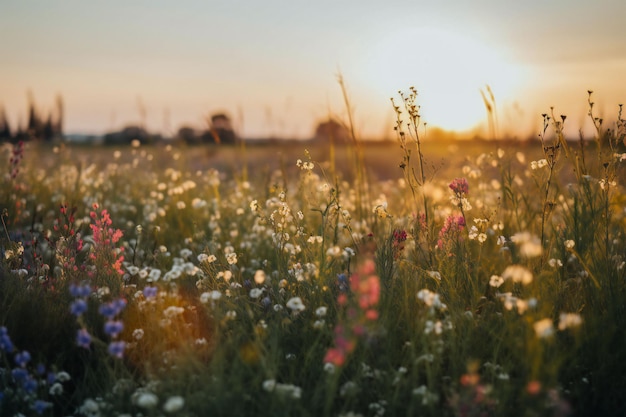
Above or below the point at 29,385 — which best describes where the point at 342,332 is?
above

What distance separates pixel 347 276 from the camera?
3.54m

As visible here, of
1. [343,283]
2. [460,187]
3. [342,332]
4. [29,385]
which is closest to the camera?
[29,385]

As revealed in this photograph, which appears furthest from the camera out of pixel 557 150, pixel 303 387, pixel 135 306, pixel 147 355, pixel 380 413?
pixel 557 150

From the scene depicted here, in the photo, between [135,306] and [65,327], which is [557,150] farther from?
[65,327]

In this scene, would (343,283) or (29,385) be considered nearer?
(29,385)

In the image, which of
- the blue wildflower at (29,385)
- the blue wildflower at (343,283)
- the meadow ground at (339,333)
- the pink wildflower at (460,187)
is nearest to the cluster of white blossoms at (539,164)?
the meadow ground at (339,333)

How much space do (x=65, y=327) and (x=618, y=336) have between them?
313cm

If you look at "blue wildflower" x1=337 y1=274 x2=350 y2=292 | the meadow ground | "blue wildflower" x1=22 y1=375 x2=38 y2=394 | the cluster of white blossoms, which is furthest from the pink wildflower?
"blue wildflower" x1=22 y1=375 x2=38 y2=394

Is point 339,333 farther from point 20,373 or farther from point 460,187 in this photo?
point 460,187

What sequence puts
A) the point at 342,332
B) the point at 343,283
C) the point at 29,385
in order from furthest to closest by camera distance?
1. the point at 343,283
2. the point at 342,332
3. the point at 29,385

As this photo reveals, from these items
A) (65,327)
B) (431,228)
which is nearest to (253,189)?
(431,228)

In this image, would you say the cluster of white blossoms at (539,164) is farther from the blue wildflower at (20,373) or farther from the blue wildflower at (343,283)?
the blue wildflower at (20,373)

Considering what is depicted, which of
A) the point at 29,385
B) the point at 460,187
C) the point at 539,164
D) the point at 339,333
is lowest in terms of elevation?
the point at 29,385

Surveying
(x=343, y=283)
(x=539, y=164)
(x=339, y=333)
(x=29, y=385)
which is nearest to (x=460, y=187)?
(x=539, y=164)
